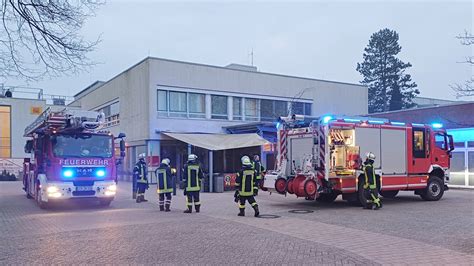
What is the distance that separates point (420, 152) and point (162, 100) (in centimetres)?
1474

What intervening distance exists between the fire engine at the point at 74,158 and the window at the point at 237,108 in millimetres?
14308

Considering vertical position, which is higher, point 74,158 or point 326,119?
point 326,119

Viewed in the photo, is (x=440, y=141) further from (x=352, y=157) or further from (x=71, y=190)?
(x=71, y=190)

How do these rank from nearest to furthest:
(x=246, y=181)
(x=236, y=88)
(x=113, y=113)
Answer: (x=246, y=181) < (x=236, y=88) < (x=113, y=113)

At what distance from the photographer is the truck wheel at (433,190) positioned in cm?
1661

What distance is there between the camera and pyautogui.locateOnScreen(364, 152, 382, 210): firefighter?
14016 mm

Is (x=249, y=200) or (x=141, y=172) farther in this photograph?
(x=141, y=172)

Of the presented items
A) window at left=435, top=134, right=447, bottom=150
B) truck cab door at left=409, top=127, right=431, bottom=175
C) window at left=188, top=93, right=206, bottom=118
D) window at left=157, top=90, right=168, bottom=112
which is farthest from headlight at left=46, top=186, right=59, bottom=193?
window at left=188, top=93, right=206, bottom=118

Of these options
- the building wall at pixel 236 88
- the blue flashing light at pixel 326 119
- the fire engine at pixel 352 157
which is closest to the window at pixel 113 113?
the building wall at pixel 236 88

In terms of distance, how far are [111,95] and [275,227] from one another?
2445 centimetres

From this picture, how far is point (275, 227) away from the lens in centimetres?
1056

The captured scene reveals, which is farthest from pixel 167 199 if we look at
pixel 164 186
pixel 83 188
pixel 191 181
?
pixel 83 188

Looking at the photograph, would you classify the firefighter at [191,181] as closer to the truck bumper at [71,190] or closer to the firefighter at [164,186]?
the firefighter at [164,186]

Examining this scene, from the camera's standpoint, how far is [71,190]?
14.1 metres
